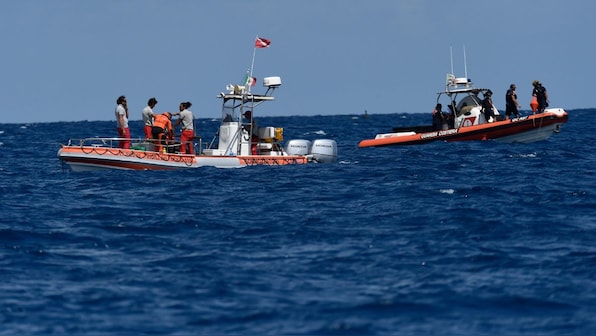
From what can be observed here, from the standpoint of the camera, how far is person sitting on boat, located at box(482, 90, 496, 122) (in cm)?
3722

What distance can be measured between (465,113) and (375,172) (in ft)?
40.1

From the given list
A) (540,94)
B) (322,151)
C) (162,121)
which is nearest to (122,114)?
(162,121)

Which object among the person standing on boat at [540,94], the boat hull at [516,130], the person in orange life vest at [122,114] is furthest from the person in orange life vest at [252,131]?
the person standing on boat at [540,94]

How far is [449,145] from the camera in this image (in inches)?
1447

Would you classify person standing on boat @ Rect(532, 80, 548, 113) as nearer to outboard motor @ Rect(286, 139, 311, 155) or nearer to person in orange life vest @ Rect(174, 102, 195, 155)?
outboard motor @ Rect(286, 139, 311, 155)

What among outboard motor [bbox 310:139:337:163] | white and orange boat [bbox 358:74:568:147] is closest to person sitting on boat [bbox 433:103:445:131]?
white and orange boat [bbox 358:74:568:147]

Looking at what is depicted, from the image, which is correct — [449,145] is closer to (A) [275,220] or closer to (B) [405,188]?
(B) [405,188]

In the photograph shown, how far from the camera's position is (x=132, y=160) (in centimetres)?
2575

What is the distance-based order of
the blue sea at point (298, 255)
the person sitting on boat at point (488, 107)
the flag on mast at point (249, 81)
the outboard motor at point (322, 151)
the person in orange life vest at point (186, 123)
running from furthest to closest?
the person sitting on boat at point (488, 107) < the outboard motor at point (322, 151) < the flag on mast at point (249, 81) < the person in orange life vest at point (186, 123) < the blue sea at point (298, 255)

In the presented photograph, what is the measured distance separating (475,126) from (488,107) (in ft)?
3.09

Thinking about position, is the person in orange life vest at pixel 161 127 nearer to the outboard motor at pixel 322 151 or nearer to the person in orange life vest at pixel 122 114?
the person in orange life vest at pixel 122 114

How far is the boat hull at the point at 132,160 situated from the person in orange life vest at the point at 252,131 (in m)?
0.80

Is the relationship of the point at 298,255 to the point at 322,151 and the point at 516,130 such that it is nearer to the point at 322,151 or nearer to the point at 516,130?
the point at 322,151

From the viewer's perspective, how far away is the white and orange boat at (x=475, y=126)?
3659 centimetres
